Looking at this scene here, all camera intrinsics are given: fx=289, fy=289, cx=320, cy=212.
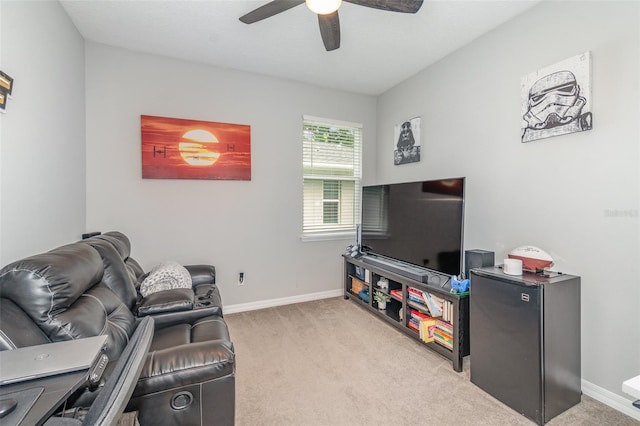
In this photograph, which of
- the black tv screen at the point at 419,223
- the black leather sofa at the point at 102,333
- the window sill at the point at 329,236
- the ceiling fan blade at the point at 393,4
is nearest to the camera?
the black leather sofa at the point at 102,333

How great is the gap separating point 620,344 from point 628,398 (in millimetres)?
306

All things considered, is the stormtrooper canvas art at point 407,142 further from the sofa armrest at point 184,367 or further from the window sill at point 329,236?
the sofa armrest at point 184,367

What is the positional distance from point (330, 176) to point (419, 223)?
61.8 inches

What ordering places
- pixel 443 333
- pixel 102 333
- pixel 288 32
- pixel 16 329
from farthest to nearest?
pixel 288 32
pixel 443 333
pixel 102 333
pixel 16 329

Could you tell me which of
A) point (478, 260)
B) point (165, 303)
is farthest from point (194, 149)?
point (478, 260)

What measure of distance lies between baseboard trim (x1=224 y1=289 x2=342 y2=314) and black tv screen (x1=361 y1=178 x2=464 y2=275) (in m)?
0.86

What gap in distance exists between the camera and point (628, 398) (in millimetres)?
1730

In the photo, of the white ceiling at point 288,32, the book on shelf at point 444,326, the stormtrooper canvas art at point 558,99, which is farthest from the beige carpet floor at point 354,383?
the white ceiling at point 288,32

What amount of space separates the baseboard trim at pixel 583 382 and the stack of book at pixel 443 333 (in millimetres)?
833

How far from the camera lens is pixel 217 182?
3.26 metres

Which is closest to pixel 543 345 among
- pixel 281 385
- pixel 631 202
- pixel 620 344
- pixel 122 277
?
pixel 620 344

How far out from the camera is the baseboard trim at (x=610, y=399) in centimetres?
172

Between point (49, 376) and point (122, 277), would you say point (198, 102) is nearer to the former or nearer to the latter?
point (122, 277)

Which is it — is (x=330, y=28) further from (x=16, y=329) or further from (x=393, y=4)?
(x=16, y=329)
